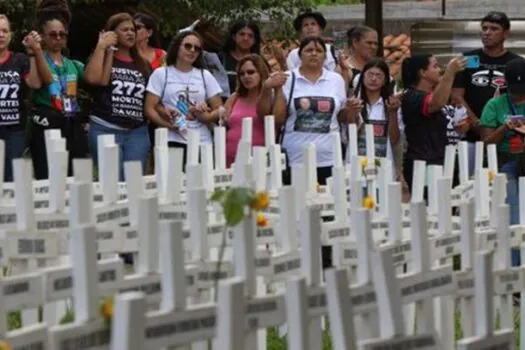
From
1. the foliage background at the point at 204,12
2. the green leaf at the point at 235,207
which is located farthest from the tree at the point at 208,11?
the green leaf at the point at 235,207

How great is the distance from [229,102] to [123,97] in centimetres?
74

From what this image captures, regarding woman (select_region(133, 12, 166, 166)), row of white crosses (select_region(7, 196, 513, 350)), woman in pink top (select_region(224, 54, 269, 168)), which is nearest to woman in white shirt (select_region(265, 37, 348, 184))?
woman in pink top (select_region(224, 54, 269, 168))

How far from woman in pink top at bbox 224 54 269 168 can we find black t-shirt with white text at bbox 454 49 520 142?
165 centimetres

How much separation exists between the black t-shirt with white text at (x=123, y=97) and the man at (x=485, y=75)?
235 centimetres

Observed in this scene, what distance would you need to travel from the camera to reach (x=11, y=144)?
496 inches

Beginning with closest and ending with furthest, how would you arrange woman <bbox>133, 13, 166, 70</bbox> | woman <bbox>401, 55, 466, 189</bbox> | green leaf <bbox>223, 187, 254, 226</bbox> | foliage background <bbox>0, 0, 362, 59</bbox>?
1. green leaf <bbox>223, 187, 254, 226</bbox>
2. woman <bbox>401, 55, 466, 189</bbox>
3. woman <bbox>133, 13, 166, 70</bbox>
4. foliage background <bbox>0, 0, 362, 59</bbox>

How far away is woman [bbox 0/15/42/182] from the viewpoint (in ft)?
41.2

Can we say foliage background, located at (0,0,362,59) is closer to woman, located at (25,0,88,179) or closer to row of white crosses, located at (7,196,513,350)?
woman, located at (25,0,88,179)

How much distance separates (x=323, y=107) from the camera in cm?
1291

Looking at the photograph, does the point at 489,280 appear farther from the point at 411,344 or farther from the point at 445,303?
the point at 445,303

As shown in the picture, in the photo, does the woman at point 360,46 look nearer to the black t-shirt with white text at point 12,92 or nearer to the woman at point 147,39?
the woman at point 147,39

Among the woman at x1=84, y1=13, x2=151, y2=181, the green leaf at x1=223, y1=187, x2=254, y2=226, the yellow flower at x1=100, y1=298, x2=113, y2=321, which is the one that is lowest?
the yellow flower at x1=100, y1=298, x2=113, y2=321

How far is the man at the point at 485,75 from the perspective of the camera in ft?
45.5

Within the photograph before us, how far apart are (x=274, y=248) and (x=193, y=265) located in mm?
1707
